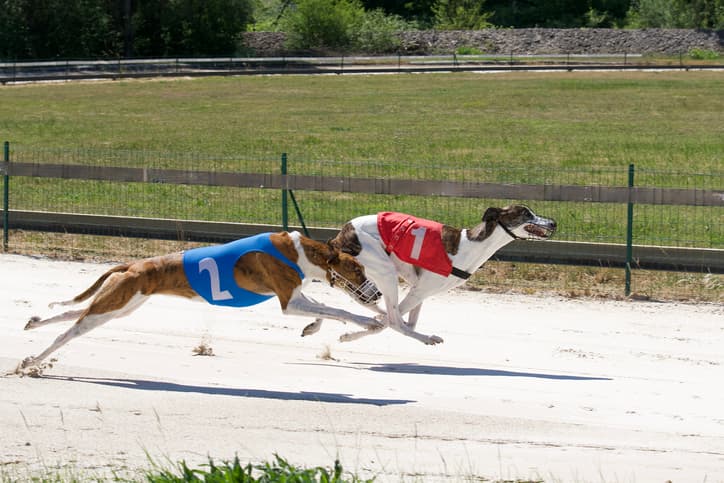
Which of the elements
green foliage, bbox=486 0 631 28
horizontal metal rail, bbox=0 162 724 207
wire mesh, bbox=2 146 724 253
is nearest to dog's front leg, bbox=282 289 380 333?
horizontal metal rail, bbox=0 162 724 207

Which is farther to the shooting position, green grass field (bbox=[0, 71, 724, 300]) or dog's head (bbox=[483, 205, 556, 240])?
green grass field (bbox=[0, 71, 724, 300])

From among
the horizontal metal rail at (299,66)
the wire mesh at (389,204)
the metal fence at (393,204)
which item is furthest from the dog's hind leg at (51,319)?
the horizontal metal rail at (299,66)

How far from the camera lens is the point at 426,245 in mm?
11031

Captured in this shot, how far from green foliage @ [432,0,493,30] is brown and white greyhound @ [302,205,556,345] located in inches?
2966

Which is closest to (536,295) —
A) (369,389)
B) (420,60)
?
(369,389)

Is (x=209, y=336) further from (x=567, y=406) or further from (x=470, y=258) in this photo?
(x=567, y=406)

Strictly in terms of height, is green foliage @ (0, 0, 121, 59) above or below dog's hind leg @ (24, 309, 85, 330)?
above

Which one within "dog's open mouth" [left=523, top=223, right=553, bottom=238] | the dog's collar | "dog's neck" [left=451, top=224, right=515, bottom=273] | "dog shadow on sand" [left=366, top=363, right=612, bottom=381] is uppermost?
"dog's open mouth" [left=523, top=223, right=553, bottom=238]

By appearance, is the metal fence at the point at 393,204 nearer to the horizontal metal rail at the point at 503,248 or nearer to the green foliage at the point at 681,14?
the horizontal metal rail at the point at 503,248

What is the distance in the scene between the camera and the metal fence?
14820mm

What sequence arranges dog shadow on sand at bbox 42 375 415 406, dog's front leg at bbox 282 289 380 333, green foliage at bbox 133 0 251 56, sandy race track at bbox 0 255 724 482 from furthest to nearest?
green foliage at bbox 133 0 251 56 < dog's front leg at bbox 282 289 380 333 < dog shadow on sand at bbox 42 375 415 406 < sandy race track at bbox 0 255 724 482

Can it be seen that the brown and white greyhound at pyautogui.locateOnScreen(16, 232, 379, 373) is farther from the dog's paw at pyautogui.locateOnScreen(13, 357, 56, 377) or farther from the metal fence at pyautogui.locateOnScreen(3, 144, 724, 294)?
the metal fence at pyautogui.locateOnScreen(3, 144, 724, 294)

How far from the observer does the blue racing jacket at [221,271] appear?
9961 millimetres

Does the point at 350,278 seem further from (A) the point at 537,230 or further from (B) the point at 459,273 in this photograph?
(A) the point at 537,230
